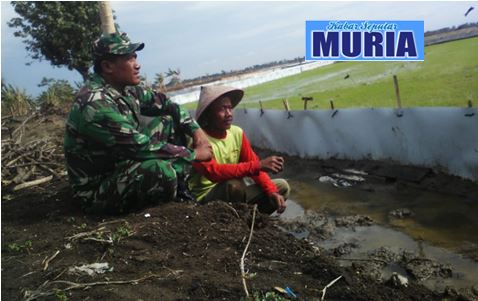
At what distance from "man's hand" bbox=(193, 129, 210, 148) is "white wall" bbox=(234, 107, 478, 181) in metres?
2.90

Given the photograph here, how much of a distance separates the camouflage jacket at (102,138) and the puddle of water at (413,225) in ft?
5.86

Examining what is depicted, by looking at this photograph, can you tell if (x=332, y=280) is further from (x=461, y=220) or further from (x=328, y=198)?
(x=328, y=198)

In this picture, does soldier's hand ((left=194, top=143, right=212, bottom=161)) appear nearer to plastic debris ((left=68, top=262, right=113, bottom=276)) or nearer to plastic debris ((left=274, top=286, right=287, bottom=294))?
plastic debris ((left=68, top=262, right=113, bottom=276))

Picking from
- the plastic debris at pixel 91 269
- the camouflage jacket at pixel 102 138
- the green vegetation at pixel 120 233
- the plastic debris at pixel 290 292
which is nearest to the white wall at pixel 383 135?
the camouflage jacket at pixel 102 138

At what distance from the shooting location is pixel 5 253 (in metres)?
2.89

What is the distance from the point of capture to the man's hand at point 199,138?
333cm

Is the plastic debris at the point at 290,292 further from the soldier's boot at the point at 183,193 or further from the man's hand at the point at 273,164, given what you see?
the soldier's boot at the point at 183,193

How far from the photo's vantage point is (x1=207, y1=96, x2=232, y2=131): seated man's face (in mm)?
3404

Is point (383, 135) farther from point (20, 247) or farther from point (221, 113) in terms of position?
point (20, 247)

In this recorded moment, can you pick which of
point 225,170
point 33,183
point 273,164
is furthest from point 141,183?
point 33,183

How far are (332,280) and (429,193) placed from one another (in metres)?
2.86

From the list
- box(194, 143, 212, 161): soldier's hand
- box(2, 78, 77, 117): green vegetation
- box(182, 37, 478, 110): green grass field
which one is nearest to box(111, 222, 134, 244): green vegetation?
box(194, 143, 212, 161): soldier's hand

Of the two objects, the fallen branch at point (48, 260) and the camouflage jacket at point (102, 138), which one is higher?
the camouflage jacket at point (102, 138)

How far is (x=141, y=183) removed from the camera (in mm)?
→ 3098
